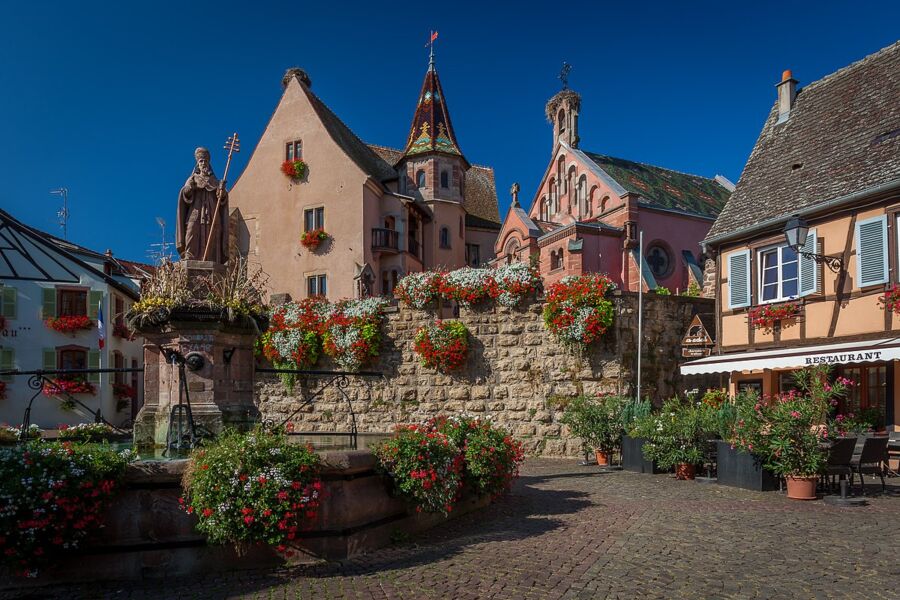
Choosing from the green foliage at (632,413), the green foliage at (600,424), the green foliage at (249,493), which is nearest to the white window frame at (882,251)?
the green foliage at (632,413)

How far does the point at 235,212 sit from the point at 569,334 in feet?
74.0

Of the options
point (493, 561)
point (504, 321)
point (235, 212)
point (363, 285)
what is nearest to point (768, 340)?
point (504, 321)

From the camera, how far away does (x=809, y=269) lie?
15.0m

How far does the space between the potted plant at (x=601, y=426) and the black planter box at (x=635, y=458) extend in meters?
0.47

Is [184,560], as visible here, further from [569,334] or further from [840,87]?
[840,87]

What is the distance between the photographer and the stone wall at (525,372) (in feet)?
53.6

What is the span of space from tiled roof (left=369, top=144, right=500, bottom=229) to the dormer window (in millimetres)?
9342

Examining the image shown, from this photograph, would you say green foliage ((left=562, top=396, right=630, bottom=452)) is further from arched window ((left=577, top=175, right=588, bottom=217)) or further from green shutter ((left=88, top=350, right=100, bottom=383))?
green shutter ((left=88, top=350, right=100, bottom=383))

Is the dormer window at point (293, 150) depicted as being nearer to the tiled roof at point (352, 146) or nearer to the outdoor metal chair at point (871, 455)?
the tiled roof at point (352, 146)

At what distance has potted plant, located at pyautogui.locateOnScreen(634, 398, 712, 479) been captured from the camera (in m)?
11.7

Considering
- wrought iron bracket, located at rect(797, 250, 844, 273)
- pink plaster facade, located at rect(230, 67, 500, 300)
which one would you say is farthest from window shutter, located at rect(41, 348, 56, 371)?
wrought iron bracket, located at rect(797, 250, 844, 273)

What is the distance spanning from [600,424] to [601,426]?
0.05 meters

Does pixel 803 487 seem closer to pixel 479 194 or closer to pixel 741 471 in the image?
pixel 741 471

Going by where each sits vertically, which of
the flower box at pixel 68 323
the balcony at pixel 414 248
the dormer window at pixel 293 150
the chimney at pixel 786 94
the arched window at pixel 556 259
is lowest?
the flower box at pixel 68 323
